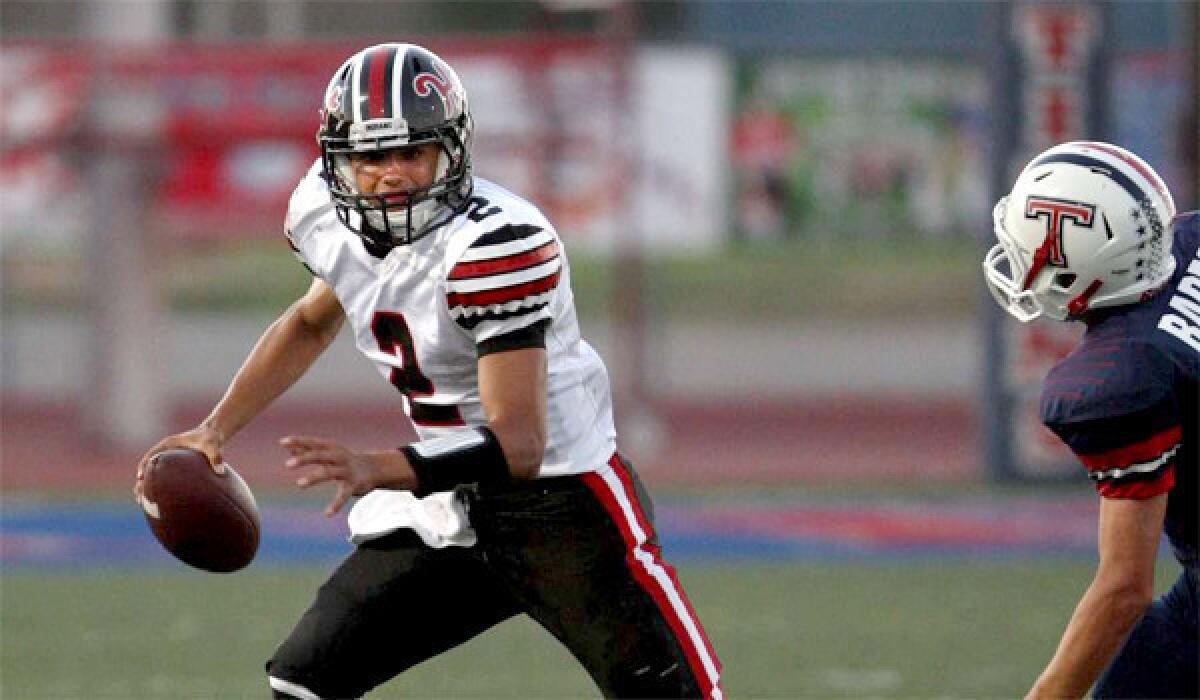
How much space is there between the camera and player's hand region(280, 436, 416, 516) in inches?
115

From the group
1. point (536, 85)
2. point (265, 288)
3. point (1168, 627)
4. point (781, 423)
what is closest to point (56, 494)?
point (536, 85)

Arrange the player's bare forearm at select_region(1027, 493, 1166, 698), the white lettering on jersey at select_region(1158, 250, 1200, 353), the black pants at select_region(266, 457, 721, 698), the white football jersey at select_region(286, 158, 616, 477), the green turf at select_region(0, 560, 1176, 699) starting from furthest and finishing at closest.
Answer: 1. the green turf at select_region(0, 560, 1176, 699)
2. the black pants at select_region(266, 457, 721, 698)
3. the white football jersey at select_region(286, 158, 616, 477)
4. the white lettering on jersey at select_region(1158, 250, 1200, 353)
5. the player's bare forearm at select_region(1027, 493, 1166, 698)

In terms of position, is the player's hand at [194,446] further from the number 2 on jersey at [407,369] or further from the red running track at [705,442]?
the red running track at [705,442]

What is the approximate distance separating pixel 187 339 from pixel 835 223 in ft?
26.8

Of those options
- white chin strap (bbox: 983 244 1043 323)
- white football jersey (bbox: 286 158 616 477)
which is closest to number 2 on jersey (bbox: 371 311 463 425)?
white football jersey (bbox: 286 158 616 477)

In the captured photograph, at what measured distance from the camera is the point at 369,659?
138 inches

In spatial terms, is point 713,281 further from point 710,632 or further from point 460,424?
point 460,424

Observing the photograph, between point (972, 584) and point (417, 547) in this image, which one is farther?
point (972, 584)

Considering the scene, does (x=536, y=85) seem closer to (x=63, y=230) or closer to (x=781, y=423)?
(x=781, y=423)

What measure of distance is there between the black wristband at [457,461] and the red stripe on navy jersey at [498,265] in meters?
0.26

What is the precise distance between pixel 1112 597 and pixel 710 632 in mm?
3555

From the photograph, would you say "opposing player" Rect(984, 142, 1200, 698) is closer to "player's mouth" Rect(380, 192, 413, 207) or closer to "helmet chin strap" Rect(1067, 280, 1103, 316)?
"helmet chin strap" Rect(1067, 280, 1103, 316)

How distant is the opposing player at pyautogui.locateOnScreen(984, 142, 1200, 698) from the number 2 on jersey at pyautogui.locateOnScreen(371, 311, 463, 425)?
3.16 ft

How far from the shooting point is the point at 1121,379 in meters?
2.96
